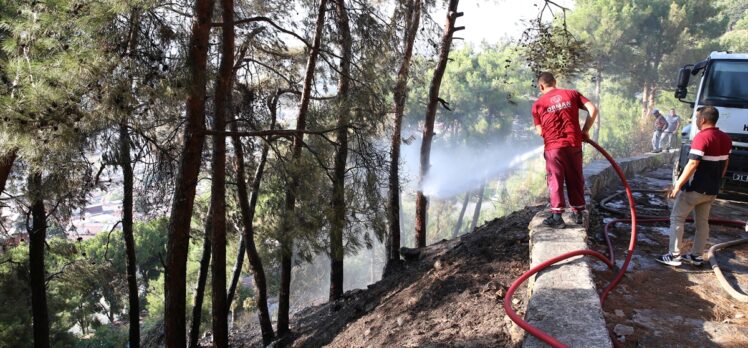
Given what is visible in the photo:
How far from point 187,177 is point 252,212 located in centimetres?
421

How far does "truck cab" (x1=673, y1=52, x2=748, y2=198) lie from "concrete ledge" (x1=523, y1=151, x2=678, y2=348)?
4017 millimetres

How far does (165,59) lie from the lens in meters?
4.91

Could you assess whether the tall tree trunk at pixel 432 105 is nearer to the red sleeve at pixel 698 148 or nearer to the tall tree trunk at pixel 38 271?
the red sleeve at pixel 698 148

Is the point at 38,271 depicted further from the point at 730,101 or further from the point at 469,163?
the point at 469,163

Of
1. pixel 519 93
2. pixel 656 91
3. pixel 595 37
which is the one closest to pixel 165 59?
pixel 595 37

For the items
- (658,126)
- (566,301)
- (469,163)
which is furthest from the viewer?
(469,163)

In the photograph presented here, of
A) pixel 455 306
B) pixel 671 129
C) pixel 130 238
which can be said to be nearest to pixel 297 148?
pixel 130 238

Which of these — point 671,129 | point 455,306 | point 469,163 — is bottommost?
point 455,306

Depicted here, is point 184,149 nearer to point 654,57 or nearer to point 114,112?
point 114,112

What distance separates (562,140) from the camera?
4.78m

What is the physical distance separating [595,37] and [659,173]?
17507mm

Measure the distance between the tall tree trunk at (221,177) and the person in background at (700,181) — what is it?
5.07 meters

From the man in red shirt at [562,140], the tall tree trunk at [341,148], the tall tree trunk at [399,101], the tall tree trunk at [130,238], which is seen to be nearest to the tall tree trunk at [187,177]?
the tall tree trunk at [341,148]

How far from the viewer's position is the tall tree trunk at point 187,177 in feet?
17.0
